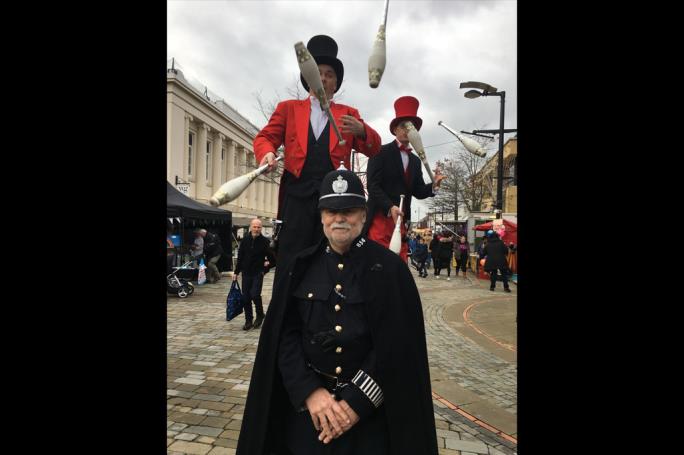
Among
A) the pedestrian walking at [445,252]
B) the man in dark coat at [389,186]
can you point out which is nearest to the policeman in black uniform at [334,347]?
the man in dark coat at [389,186]

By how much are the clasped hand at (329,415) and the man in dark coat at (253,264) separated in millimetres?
6260

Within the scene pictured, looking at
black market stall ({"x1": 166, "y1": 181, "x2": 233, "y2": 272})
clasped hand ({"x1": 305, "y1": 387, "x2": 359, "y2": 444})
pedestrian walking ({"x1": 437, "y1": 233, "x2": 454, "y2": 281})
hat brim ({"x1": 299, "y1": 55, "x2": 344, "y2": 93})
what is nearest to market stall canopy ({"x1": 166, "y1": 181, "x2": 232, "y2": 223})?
black market stall ({"x1": 166, "y1": 181, "x2": 233, "y2": 272})

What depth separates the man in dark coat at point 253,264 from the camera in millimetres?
8055

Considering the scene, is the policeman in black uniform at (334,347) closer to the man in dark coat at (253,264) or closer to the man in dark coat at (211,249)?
the man in dark coat at (253,264)

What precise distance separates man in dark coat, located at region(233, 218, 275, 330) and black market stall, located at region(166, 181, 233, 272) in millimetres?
2422

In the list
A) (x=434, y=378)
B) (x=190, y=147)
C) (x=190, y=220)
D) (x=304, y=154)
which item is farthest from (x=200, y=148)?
(x=304, y=154)

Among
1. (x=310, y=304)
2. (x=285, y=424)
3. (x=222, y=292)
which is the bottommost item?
(x=222, y=292)

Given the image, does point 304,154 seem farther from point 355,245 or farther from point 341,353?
point 341,353

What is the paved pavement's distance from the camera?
361 centimetres

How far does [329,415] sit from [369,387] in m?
0.22

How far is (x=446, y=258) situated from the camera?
1886 cm
